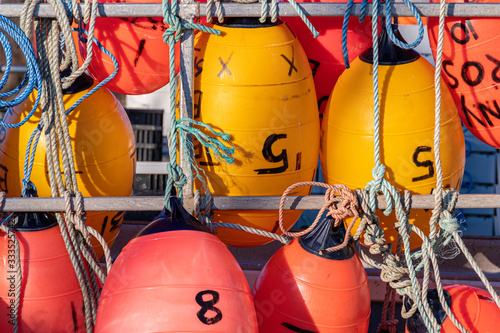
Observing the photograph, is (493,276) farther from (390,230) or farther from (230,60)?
(230,60)

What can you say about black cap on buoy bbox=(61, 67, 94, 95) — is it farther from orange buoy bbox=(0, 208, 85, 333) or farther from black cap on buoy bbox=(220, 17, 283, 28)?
black cap on buoy bbox=(220, 17, 283, 28)

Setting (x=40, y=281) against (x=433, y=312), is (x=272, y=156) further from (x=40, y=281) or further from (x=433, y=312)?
(x=40, y=281)

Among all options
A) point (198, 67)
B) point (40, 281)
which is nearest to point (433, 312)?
point (198, 67)

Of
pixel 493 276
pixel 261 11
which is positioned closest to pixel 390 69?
pixel 261 11

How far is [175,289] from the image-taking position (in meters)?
1.28

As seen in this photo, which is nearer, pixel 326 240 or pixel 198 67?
pixel 326 240

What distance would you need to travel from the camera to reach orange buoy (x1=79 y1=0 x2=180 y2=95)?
187 cm

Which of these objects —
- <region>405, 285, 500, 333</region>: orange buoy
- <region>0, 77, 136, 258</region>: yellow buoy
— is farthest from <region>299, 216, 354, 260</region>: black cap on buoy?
<region>0, 77, 136, 258</region>: yellow buoy

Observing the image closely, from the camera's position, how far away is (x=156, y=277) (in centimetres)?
129

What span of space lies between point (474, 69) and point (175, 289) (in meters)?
1.16

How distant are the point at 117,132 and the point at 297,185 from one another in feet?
2.23

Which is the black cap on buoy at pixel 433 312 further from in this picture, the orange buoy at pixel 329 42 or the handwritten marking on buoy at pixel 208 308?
the orange buoy at pixel 329 42

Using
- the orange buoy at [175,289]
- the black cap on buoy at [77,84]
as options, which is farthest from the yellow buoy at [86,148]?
the orange buoy at [175,289]

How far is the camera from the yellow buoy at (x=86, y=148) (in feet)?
5.84
